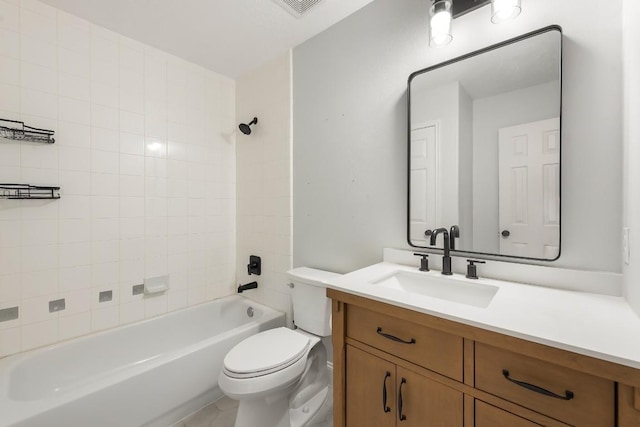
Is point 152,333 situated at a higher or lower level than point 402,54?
lower

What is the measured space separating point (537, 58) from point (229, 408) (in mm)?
2384

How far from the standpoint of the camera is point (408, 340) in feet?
3.00

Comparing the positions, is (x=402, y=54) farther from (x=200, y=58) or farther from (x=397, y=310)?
(x=200, y=58)

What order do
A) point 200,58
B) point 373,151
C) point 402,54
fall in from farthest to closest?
point 200,58 < point 373,151 < point 402,54

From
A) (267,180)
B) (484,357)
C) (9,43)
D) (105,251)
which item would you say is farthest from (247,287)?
(9,43)

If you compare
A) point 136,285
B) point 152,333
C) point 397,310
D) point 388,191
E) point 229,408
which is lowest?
point 229,408

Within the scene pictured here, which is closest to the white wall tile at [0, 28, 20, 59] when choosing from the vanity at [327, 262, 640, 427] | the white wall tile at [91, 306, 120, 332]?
the white wall tile at [91, 306, 120, 332]

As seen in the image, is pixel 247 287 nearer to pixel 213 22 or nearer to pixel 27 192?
pixel 27 192

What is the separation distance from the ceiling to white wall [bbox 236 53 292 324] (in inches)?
9.5

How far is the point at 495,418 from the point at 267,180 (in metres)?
1.95

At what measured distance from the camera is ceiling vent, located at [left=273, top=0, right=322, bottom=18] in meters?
1.54

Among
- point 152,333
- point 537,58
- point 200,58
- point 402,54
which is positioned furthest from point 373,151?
point 152,333

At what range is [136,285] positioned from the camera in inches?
76.4

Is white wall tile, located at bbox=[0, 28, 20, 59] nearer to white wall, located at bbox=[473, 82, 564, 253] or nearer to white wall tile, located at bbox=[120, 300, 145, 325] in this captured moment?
white wall tile, located at bbox=[120, 300, 145, 325]
